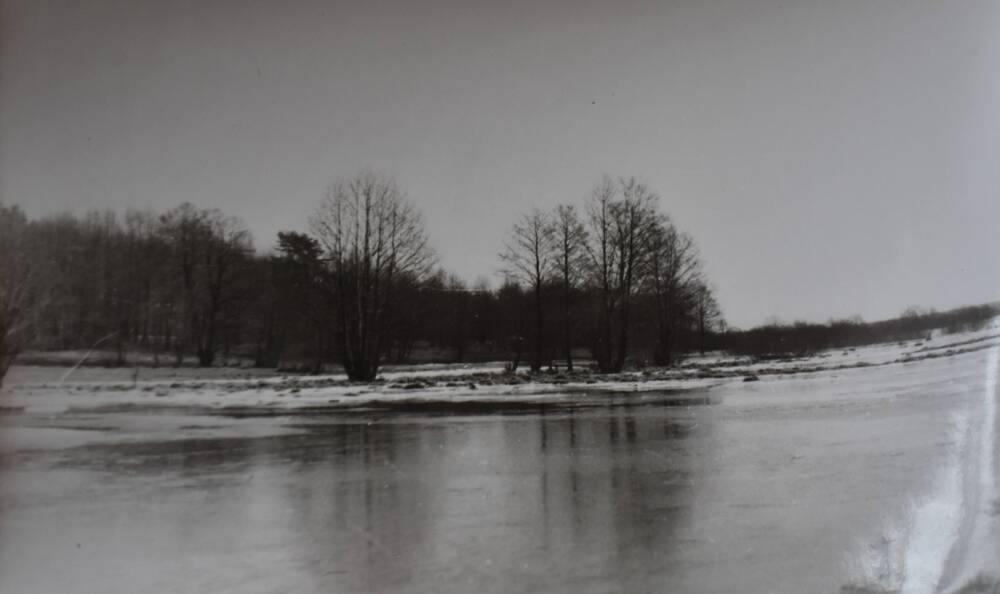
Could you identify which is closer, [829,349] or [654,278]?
[829,349]

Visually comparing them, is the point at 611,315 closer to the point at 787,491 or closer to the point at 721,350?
the point at 721,350

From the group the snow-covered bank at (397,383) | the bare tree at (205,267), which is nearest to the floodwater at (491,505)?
the snow-covered bank at (397,383)

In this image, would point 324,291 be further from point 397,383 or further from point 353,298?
point 397,383

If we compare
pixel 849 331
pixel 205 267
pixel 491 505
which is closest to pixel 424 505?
pixel 491 505

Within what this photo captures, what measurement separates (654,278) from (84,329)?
39.8 feet

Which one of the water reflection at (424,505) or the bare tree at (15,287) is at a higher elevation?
the bare tree at (15,287)

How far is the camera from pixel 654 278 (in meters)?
16.0

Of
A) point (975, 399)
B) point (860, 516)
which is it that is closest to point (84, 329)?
point (860, 516)

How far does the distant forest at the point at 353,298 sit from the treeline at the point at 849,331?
0.17 feet

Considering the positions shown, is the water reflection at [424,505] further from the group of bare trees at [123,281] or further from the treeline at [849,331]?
the treeline at [849,331]

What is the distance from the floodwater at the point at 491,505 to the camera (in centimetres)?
461

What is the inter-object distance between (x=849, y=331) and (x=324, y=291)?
942cm

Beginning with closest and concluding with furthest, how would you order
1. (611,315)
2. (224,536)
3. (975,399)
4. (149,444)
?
(224,536) < (149,444) < (975,399) < (611,315)

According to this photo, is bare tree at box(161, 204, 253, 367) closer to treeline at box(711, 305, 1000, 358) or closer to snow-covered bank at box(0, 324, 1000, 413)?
snow-covered bank at box(0, 324, 1000, 413)
